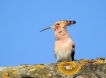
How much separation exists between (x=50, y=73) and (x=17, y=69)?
1.61ft

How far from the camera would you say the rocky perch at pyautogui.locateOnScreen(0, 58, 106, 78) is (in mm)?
3182

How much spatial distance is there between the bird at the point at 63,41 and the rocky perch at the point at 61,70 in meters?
1.92

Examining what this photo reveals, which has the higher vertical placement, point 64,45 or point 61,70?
point 64,45

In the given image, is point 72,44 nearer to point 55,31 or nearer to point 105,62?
point 55,31

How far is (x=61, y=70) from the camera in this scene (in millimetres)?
3256

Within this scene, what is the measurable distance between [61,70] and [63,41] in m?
2.15

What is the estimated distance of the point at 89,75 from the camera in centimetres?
312

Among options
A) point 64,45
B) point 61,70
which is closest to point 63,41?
point 64,45

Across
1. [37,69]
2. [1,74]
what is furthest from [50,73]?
[1,74]

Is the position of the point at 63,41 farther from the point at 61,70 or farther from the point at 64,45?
the point at 61,70

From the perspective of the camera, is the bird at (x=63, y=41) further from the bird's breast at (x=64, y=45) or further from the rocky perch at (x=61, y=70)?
the rocky perch at (x=61, y=70)

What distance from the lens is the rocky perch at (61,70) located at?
3.18 m

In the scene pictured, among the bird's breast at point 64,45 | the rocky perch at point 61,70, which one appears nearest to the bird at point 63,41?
the bird's breast at point 64,45

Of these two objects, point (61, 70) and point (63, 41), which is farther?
point (63, 41)
